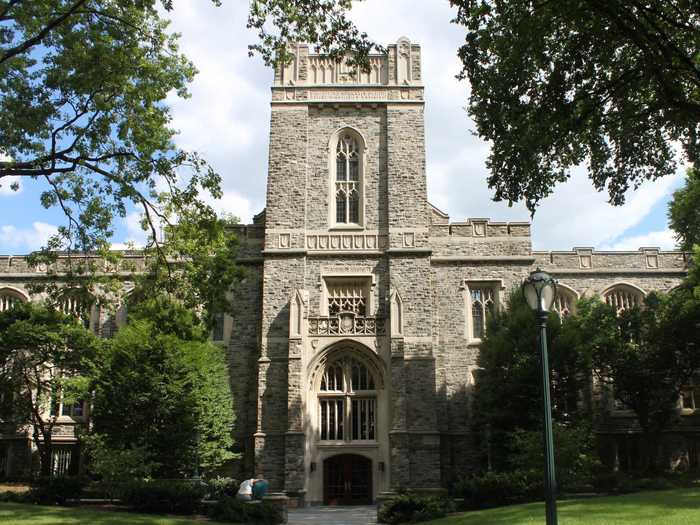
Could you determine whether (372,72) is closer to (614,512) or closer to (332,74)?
(332,74)

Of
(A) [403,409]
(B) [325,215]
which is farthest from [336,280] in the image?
(A) [403,409]

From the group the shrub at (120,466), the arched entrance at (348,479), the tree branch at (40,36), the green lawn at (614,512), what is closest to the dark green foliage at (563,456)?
the green lawn at (614,512)

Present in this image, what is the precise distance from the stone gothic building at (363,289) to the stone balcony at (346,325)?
2.1 inches

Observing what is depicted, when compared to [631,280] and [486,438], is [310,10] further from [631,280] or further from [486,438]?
[631,280]

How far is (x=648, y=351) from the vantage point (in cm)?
2827

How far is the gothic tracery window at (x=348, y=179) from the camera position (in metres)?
29.9

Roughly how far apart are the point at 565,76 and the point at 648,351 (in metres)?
16.4

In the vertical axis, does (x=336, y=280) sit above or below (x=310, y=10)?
below

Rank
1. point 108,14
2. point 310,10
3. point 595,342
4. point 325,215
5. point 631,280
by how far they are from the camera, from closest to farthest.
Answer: point 310,10 < point 108,14 < point 595,342 < point 325,215 < point 631,280

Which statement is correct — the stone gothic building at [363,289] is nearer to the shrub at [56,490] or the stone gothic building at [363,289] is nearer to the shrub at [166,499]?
the shrub at [166,499]

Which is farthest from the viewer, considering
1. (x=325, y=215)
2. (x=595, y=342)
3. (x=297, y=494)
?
(x=325, y=215)

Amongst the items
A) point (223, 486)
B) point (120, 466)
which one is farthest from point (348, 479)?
point (120, 466)

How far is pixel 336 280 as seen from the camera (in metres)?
28.8

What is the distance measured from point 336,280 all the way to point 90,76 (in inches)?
563
